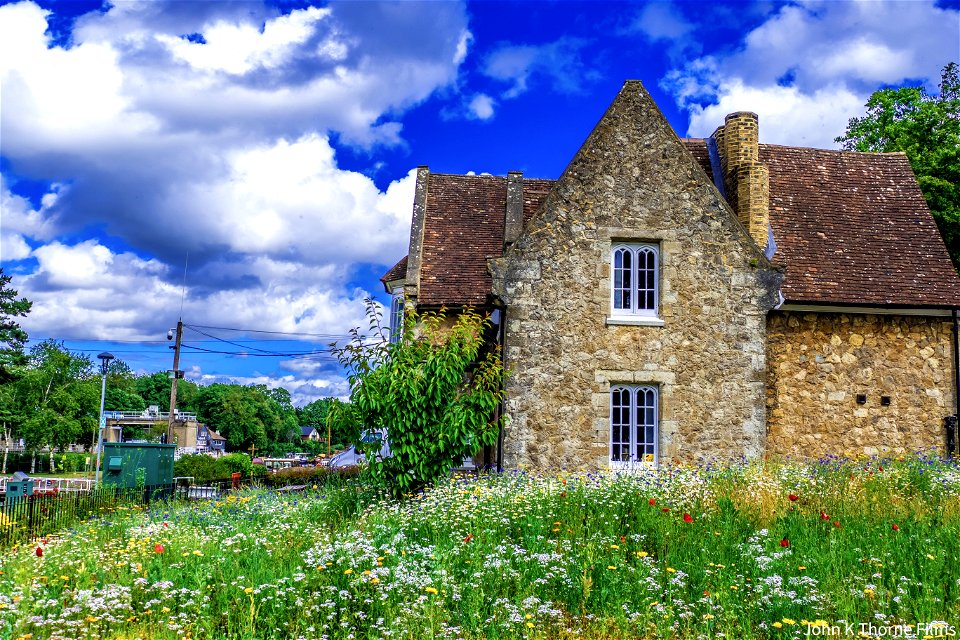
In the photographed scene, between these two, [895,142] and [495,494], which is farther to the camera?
[895,142]

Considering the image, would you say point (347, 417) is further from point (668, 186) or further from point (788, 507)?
point (668, 186)

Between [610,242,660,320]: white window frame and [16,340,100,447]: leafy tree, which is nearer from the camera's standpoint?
[610,242,660,320]: white window frame

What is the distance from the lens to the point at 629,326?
14.9m

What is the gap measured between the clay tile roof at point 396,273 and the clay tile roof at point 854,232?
10007mm

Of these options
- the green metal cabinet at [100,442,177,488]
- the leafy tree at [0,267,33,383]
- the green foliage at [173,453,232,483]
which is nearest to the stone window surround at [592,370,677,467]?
the green metal cabinet at [100,442,177,488]

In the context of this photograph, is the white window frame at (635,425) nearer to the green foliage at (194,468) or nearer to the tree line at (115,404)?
the tree line at (115,404)

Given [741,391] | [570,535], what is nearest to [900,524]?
[570,535]

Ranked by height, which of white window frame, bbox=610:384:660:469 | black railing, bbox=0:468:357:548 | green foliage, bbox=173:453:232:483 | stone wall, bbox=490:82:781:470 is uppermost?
stone wall, bbox=490:82:781:470

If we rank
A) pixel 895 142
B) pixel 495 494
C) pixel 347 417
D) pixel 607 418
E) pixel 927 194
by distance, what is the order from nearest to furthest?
pixel 495 494, pixel 347 417, pixel 607 418, pixel 927 194, pixel 895 142

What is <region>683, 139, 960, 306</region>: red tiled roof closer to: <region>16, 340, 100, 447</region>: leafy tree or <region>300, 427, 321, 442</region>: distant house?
<region>16, 340, 100, 447</region>: leafy tree

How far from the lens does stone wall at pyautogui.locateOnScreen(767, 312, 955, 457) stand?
15898 millimetres

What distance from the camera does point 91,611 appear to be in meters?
6.43

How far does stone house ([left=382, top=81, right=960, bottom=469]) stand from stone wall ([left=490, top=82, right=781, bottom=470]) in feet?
0.09

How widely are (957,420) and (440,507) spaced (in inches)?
501
